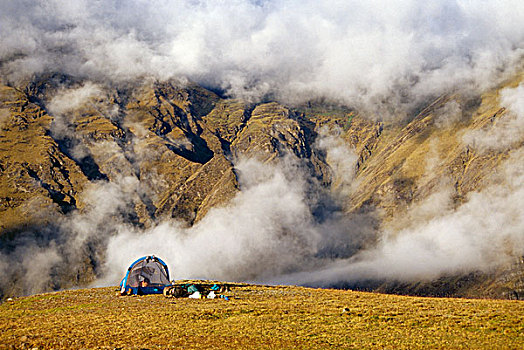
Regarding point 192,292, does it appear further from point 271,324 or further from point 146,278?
point 271,324

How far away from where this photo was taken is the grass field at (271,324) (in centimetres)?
3438

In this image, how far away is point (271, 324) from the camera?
132ft

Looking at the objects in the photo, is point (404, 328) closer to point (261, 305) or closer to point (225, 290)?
point (261, 305)

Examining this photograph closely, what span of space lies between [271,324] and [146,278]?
36.5m

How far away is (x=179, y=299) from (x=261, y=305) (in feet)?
41.8

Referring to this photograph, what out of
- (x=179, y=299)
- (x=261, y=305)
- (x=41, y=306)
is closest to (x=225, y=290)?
A: (x=179, y=299)

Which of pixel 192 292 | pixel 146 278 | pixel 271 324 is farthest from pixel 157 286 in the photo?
pixel 271 324

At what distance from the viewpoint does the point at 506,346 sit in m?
32.8

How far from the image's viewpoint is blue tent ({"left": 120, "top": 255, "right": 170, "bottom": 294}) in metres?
66.5

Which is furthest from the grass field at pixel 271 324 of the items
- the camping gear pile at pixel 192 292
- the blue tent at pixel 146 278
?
the blue tent at pixel 146 278

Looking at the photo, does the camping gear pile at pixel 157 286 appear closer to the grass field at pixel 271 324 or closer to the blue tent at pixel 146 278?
the blue tent at pixel 146 278

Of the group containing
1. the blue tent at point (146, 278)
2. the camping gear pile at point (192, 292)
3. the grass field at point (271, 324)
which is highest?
the blue tent at point (146, 278)

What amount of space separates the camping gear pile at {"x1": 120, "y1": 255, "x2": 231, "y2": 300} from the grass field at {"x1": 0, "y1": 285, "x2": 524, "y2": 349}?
4057mm

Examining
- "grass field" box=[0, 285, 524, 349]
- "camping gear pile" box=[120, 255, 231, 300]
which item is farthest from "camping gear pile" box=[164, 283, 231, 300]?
"grass field" box=[0, 285, 524, 349]
